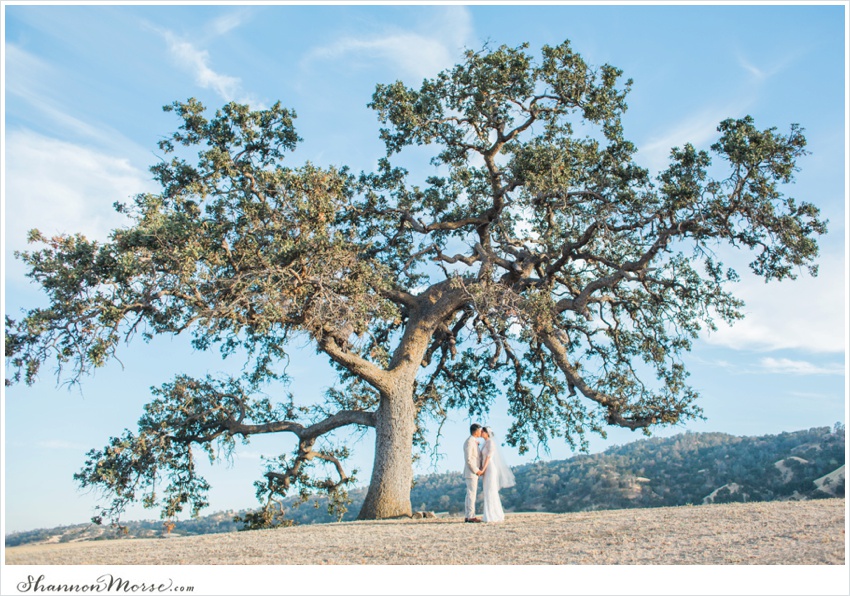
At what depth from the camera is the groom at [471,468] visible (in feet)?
37.5

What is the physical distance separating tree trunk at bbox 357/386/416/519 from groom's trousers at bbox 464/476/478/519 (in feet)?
7.60

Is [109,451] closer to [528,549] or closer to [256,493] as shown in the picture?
[256,493]

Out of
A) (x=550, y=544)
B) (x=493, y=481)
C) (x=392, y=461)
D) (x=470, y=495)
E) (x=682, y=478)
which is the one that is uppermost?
(x=682, y=478)

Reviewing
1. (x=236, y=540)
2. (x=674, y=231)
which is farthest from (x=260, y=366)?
(x=674, y=231)

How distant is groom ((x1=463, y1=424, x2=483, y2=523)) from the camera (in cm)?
1143

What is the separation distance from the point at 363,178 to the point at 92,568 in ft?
35.0

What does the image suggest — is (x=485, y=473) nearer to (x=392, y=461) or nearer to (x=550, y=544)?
(x=392, y=461)

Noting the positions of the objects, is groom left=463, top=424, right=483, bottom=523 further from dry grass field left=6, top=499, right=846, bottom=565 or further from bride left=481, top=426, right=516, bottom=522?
dry grass field left=6, top=499, right=846, bottom=565

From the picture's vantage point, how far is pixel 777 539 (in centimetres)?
758

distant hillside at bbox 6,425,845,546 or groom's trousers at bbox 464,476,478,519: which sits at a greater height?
distant hillside at bbox 6,425,845,546

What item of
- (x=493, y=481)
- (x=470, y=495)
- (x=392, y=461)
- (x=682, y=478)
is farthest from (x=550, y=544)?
(x=682, y=478)

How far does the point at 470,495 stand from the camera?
38.0 ft

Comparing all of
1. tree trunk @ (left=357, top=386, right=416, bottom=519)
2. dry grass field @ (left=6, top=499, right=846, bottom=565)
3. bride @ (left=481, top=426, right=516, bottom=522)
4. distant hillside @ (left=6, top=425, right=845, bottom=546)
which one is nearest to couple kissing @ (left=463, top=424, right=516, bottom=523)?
bride @ (left=481, top=426, right=516, bottom=522)

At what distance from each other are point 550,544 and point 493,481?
327 centimetres
